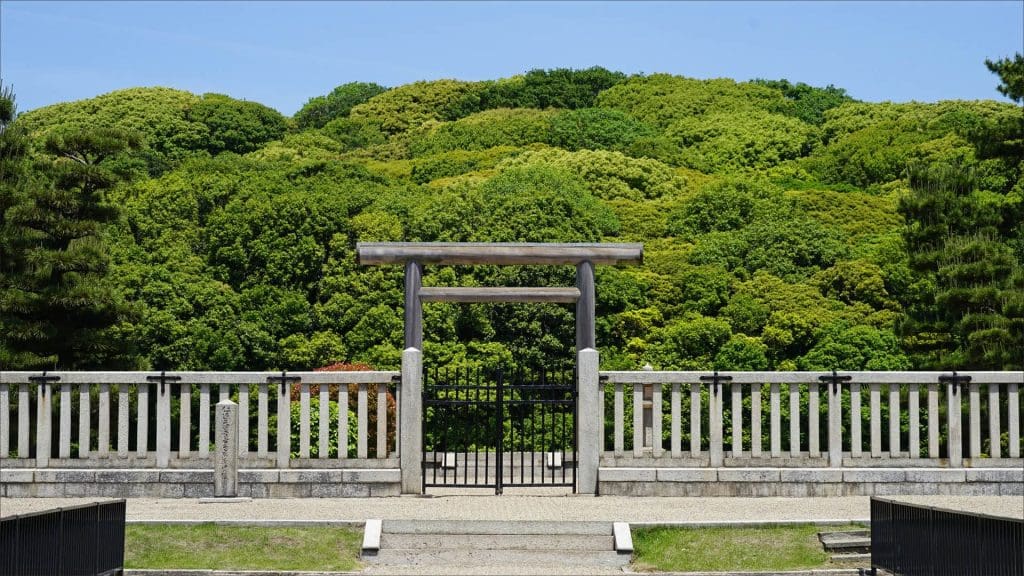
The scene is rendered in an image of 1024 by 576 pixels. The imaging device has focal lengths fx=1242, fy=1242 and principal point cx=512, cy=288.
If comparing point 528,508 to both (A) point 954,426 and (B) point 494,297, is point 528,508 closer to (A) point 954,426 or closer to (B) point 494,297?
(B) point 494,297

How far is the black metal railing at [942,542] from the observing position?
8.78 metres

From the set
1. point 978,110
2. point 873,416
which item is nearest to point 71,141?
point 873,416

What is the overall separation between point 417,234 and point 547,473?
1669cm

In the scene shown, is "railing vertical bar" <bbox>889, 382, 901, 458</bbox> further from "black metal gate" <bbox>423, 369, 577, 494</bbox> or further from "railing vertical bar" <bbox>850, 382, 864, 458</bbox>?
"black metal gate" <bbox>423, 369, 577, 494</bbox>

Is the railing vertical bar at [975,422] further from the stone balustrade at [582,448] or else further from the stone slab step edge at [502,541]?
the stone slab step edge at [502,541]

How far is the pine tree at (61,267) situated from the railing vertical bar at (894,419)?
46.0 ft

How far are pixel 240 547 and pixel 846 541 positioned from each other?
5.62 m

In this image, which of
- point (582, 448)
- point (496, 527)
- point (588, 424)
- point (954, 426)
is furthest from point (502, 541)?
point (954, 426)

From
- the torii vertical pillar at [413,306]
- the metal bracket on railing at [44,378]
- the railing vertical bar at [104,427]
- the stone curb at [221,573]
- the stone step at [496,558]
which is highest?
the torii vertical pillar at [413,306]

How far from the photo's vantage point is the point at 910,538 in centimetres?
1007

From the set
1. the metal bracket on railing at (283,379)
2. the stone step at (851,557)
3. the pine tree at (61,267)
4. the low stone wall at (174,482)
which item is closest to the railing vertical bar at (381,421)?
the low stone wall at (174,482)

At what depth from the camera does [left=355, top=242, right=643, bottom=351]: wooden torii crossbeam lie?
15.2m

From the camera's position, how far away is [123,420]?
48.2 ft

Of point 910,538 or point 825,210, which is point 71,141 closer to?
point 910,538
